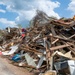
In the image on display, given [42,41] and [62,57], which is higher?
[42,41]

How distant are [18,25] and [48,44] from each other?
34.8ft

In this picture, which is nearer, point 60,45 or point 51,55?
point 51,55

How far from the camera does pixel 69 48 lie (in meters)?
12.2

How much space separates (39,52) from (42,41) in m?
1.00

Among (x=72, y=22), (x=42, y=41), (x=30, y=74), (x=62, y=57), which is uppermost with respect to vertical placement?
(x=72, y=22)

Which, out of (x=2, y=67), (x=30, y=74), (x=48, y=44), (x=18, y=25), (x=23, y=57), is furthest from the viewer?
(x=18, y=25)

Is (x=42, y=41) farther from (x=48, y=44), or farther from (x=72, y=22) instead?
(x=72, y=22)

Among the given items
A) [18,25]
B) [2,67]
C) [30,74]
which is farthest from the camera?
[18,25]

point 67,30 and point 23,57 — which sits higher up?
point 67,30

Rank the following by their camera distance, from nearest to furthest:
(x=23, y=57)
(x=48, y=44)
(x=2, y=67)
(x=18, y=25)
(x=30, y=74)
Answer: (x=30, y=74) < (x=2, y=67) < (x=48, y=44) < (x=23, y=57) < (x=18, y=25)

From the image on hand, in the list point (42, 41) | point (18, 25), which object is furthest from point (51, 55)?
point (18, 25)

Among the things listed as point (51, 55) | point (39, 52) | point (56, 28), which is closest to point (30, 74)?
point (51, 55)

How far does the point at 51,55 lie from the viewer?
37.3 feet

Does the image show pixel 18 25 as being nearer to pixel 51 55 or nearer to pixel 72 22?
pixel 72 22
